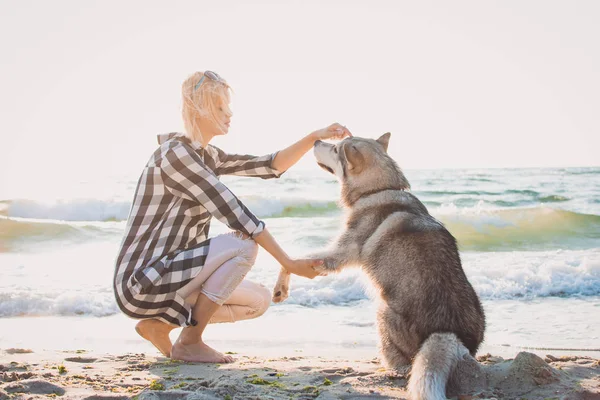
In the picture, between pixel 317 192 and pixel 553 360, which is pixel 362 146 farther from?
pixel 317 192

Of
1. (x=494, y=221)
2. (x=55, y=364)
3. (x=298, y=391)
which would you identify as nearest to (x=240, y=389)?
(x=298, y=391)

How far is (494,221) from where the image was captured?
619 inches

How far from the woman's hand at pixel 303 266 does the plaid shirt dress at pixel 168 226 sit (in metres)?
0.34

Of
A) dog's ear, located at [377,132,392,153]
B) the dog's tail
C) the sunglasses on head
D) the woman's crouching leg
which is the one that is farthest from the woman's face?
the dog's tail

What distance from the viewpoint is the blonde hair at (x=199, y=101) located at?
4.26 meters

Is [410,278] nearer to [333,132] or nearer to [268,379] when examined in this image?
[268,379]

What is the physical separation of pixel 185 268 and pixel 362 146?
1692 millimetres

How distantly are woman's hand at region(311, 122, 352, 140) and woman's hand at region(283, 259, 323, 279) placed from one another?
4.25 feet

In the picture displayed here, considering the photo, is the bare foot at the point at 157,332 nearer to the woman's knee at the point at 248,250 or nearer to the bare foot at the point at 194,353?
the bare foot at the point at 194,353

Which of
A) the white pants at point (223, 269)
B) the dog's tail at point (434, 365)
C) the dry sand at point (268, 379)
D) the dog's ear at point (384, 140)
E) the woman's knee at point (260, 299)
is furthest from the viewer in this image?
the dog's ear at point (384, 140)

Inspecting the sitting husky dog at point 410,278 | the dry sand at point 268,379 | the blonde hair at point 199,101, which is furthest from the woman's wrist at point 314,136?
the dry sand at point 268,379

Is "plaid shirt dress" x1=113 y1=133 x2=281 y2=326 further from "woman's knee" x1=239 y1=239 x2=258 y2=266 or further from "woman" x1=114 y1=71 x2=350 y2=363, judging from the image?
"woman's knee" x1=239 y1=239 x2=258 y2=266

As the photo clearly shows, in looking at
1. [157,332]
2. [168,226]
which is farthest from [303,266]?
[157,332]

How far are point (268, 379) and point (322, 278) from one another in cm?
446
